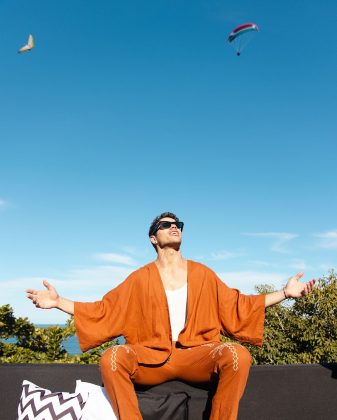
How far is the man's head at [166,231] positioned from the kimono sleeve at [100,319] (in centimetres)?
35

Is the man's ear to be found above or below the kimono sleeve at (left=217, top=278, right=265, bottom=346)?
above

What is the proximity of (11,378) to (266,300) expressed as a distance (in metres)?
1.60

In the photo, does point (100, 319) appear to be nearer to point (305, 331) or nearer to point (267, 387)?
point (267, 387)

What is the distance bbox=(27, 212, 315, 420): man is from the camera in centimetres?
242

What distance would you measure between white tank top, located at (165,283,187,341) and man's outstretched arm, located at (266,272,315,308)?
0.47 m

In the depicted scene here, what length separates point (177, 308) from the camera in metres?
2.65

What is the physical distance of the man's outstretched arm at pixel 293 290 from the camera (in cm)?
258

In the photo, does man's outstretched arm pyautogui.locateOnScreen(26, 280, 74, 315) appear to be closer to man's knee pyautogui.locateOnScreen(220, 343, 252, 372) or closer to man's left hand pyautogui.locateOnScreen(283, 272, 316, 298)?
man's knee pyautogui.locateOnScreen(220, 343, 252, 372)

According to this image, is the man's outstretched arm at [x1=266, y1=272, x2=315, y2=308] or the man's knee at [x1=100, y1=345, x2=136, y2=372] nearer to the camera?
the man's knee at [x1=100, y1=345, x2=136, y2=372]

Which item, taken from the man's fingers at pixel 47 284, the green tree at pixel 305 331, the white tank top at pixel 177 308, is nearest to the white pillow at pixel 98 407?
the white tank top at pixel 177 308

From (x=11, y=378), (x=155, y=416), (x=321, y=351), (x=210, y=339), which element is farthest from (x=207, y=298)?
(x=321, y=351)

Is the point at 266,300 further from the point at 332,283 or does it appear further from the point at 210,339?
the point at 332,283

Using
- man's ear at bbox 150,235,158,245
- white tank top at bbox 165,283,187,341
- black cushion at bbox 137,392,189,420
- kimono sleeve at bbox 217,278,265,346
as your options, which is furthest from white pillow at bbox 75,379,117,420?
man's ear at bbox 150,235,158,245

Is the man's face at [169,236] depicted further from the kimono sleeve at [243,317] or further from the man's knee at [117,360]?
the man's knee at [117,360]
